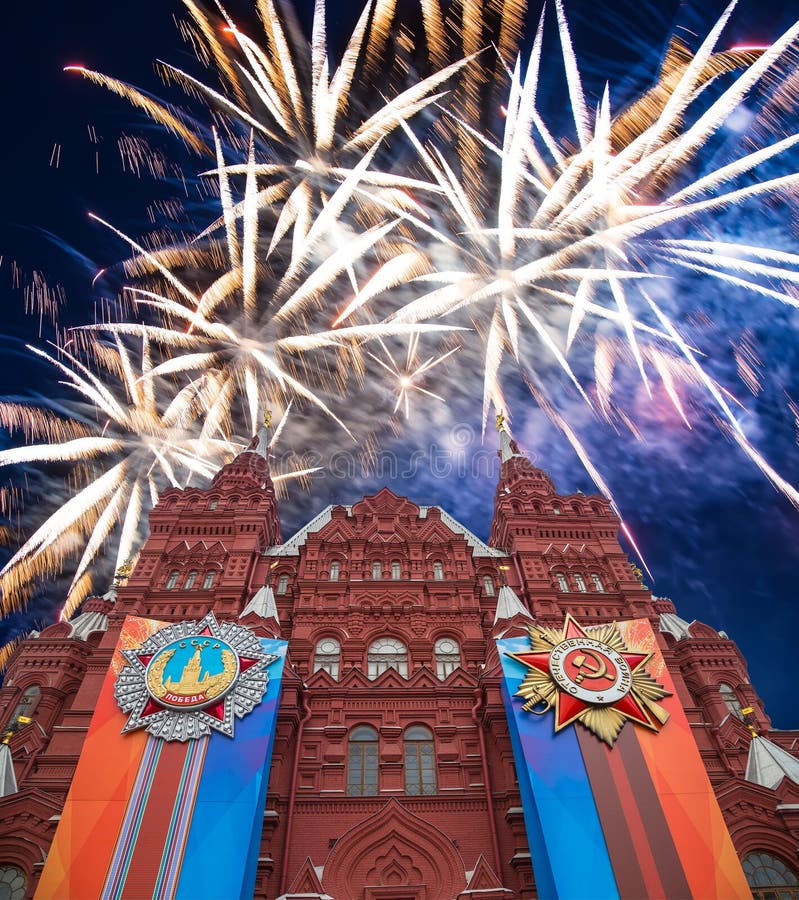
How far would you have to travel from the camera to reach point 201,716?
68.1 feet

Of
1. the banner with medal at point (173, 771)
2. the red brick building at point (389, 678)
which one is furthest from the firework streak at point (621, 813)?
the banner with medal at point (173, 771)

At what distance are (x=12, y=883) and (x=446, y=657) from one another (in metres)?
16.3

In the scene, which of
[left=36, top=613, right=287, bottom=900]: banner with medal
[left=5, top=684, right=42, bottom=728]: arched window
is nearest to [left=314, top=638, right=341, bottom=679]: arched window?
[left=36, top=613, right=287, bottom=900]: banner with medal

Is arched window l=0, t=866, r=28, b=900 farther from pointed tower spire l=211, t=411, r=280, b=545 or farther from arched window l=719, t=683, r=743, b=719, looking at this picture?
arched window l=719, t=683, r=743, b=719

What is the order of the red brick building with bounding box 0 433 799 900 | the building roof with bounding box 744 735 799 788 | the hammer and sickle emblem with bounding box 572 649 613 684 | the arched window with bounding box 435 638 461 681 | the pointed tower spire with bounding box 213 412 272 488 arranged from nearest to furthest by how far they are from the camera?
the red brick building with bounding box 0 433 799 900 → the building roof with bounding box 744 735 799 788 → the hammer and sickle emblem with bounding box 572 649 613 684 → the arched window with bounding box 435 638 461 681 → the pointed tower spire with bounding box 213 412 272 488

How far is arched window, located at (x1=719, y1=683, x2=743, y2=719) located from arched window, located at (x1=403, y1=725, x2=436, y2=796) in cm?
1333

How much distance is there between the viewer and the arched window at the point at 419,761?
73.0 ft

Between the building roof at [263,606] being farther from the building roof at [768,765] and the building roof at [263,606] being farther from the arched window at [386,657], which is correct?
the building roof at [768,765]

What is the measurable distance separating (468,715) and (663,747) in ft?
22.4

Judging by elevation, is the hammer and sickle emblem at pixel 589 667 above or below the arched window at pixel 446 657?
below

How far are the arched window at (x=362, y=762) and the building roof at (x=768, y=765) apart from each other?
13.2 metres

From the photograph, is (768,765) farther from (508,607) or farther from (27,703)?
(27,703)

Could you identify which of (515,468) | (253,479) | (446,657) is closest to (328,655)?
(446,657)

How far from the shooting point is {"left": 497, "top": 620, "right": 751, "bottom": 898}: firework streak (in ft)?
58.2
